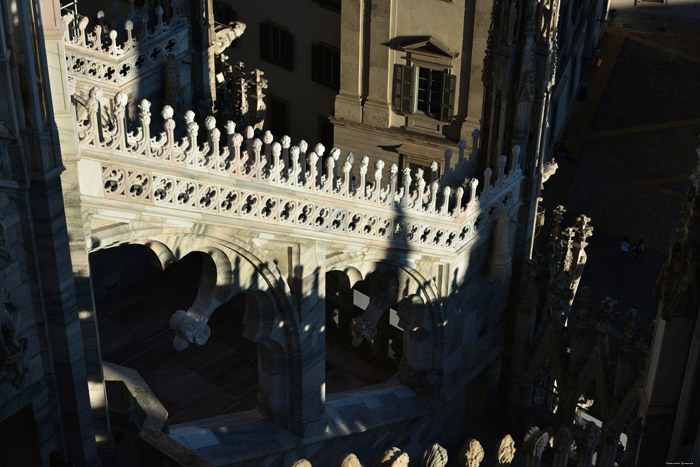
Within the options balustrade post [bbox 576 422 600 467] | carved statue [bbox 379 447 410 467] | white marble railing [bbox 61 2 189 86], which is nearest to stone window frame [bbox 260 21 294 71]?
white marble railing [bbox 61 2 189 86]

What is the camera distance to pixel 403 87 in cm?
3850

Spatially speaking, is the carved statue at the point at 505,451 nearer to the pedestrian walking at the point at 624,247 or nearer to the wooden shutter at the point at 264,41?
the pedestrian walking at the point at 624,247

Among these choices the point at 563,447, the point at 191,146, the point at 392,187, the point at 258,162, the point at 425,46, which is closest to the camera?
the point at 563,447

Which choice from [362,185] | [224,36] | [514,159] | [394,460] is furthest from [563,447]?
[224,36]

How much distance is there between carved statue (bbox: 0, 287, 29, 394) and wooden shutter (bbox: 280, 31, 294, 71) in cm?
2687

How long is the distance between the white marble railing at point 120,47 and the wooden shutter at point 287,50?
40.5ft

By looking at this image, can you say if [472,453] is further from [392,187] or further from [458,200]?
[458,200]

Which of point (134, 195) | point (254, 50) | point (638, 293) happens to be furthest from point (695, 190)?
point (254, 50)

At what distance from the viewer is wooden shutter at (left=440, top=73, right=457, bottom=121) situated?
123ft

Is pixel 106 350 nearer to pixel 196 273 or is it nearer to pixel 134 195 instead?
pixel 196 273

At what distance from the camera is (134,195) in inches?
718

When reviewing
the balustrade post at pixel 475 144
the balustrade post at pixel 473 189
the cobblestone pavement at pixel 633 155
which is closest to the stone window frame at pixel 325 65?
the cobblestone pavement at pixel 633 155

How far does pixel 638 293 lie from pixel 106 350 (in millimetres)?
19041

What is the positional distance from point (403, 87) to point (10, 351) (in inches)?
930
